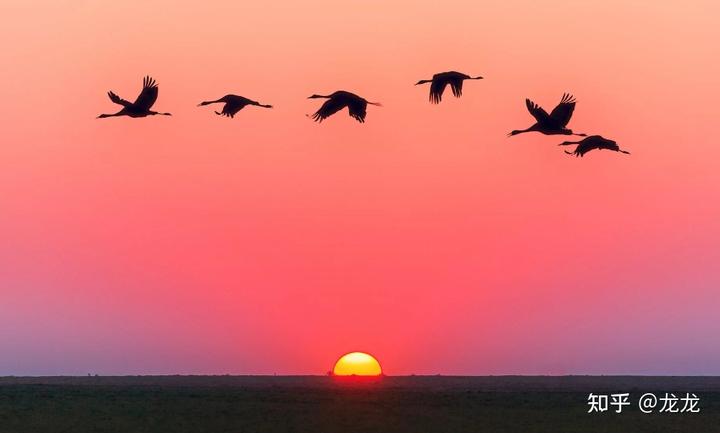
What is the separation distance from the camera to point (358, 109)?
3092 centimetres

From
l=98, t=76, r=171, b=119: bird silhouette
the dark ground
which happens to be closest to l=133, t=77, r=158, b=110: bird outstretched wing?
l=98, t=76, r=171, b=119: bird silhouette

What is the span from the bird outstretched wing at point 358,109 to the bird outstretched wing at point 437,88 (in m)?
1.53

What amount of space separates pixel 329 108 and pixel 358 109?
26.1 inches

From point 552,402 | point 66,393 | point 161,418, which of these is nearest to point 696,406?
point 552,402

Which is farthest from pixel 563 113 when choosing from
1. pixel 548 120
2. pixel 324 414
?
pixel 324 414

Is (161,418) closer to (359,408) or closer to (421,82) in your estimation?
(359,408)

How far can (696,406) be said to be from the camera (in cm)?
7912

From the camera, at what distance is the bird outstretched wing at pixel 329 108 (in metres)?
30.8

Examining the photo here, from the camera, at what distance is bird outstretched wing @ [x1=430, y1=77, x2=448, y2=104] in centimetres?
3158

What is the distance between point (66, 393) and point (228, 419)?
29.8 m

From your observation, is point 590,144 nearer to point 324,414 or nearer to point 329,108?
point 329,108

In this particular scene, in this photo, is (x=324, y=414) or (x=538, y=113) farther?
(x=324, y=414)

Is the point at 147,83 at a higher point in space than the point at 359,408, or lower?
higher

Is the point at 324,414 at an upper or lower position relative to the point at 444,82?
lower
